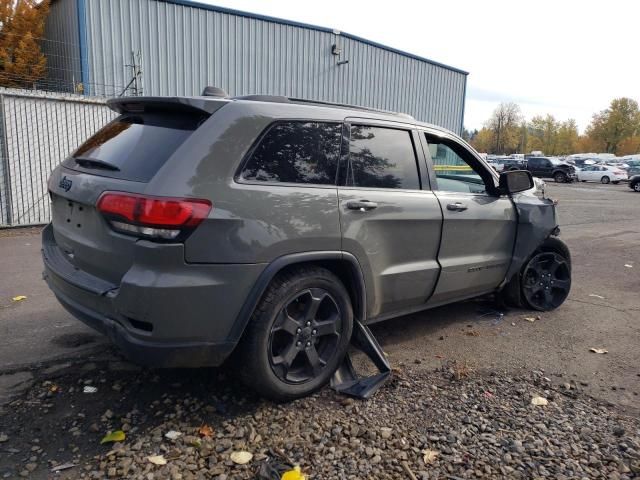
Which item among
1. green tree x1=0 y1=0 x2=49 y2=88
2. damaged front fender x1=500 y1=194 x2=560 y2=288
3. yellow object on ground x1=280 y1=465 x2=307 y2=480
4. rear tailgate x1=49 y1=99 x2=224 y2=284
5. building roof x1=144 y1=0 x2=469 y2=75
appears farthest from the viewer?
building roof x1=144 y1=0 x2=469 y2=75

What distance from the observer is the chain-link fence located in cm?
905

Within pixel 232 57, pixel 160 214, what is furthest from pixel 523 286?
pixel 232 57

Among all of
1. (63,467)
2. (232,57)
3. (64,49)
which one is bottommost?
(63,467)

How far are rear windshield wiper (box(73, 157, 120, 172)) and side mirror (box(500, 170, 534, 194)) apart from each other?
3.18 m

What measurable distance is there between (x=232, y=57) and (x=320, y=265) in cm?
1190

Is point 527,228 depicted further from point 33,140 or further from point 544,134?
point 544,134

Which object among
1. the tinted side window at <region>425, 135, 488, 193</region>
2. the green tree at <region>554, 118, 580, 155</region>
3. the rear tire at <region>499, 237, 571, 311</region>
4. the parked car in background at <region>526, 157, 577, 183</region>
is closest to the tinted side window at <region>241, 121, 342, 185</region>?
the tinted side window at <region>425, 135, 488, 193</region>

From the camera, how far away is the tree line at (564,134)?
276 ft

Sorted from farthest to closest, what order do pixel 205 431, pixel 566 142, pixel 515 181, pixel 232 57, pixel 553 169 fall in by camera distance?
pixel 566 142
pixel 553 169
pixel 232 57
pixel 515 181
pixel 205 431

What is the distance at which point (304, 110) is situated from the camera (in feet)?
10.6

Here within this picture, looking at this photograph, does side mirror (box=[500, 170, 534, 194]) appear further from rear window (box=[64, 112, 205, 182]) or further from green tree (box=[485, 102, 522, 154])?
green tree (box=[485, 102, 522, 154])

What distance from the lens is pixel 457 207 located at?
13.4 ft

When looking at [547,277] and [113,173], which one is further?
[547,277]

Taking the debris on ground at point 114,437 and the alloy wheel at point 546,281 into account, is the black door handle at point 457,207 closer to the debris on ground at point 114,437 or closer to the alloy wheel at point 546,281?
the alloy wheel at point 546,281
